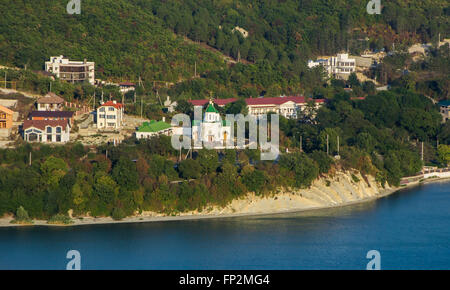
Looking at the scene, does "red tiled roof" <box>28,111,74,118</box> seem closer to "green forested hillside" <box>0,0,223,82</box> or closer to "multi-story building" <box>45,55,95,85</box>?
"multi-story building" <box>45,55,95,85</box>

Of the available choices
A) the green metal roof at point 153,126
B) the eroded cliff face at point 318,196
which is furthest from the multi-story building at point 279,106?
the eroded cliff face at point 318,196

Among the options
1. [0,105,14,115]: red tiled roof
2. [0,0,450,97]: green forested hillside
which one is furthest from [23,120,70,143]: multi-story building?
[0,0,450,97]: green forested hillside

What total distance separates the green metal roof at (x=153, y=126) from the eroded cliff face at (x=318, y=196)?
15.9 ft

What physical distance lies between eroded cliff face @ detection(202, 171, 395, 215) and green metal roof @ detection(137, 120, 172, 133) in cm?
484

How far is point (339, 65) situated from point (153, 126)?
1701 cm

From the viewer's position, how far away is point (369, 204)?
3062 centimetres

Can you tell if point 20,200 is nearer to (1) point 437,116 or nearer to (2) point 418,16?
(1) point 437,116

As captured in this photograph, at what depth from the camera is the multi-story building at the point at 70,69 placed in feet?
131

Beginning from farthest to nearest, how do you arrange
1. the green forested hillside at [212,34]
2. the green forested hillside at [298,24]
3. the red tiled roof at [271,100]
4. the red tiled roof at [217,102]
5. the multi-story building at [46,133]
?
1. the green forested hillside at [298,24]
2. the green forested hillside at [212,34]
3. the red tiled roof at [271,100]
4. the red tiled roof at [217,102]
5. the multi-story building at [46,133]

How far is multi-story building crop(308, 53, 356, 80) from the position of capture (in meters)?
47.8

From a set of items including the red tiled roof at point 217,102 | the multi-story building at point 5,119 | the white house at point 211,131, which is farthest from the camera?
the red tiled roof at point 217,102

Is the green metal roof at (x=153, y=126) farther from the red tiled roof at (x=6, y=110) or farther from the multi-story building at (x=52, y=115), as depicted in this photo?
the red tiled roof at (x=6, y=110)

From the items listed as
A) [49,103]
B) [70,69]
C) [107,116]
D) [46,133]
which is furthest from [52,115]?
[70,69]

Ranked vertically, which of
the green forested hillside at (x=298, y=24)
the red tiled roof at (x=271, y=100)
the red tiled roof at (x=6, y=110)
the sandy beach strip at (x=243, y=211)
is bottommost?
the sandy beach strip at (x=243, y=211)
